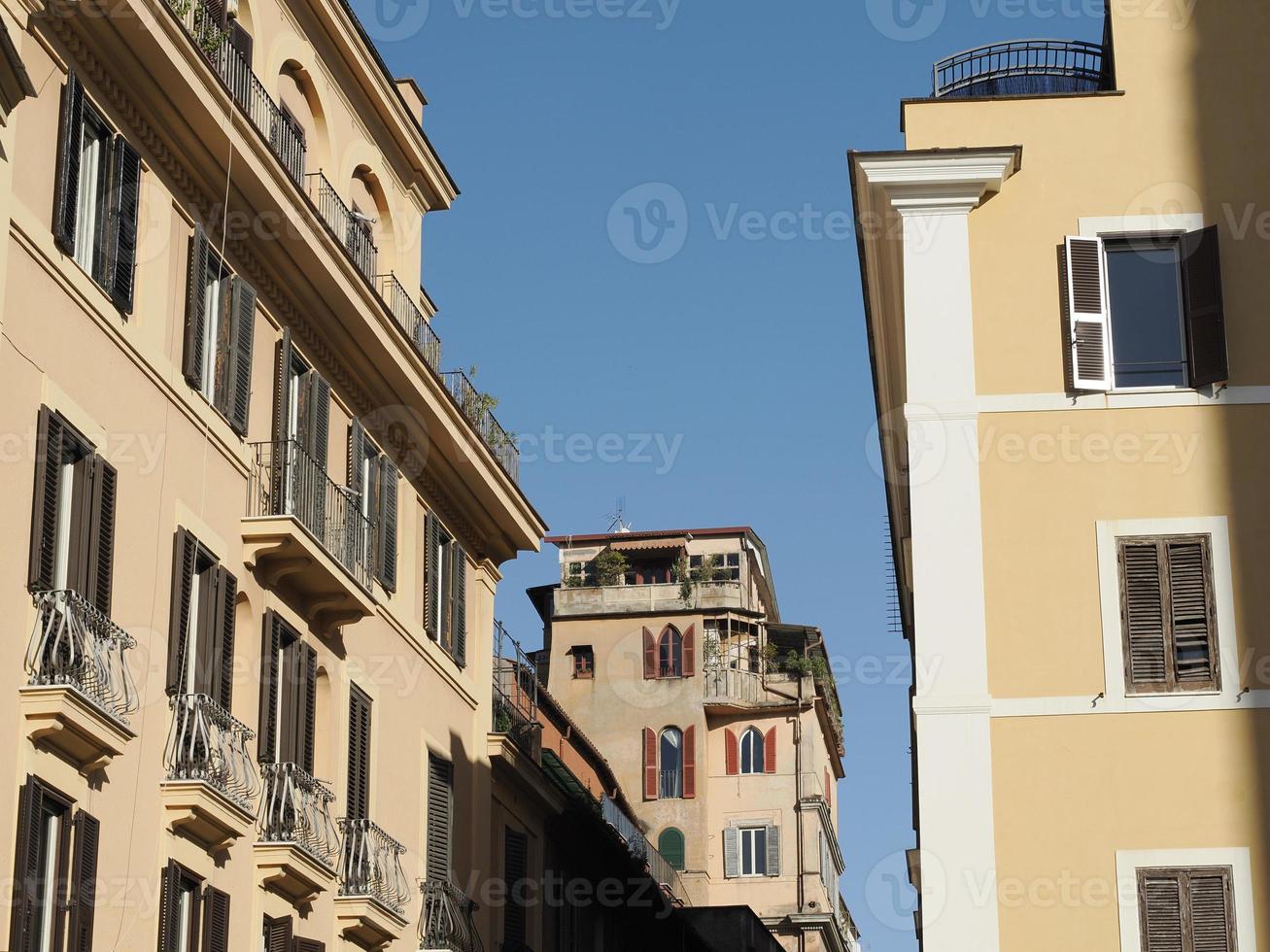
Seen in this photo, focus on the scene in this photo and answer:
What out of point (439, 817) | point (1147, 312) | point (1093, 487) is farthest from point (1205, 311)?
point (439, 817)

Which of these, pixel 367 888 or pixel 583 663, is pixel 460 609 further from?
pixel 583 663

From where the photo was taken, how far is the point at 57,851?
21.0m

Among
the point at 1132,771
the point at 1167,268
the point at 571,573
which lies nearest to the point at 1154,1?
the point at 1167,268

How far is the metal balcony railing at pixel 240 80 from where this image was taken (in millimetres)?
25859

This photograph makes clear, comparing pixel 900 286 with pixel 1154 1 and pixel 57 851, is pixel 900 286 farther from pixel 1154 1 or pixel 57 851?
pixel 57 851

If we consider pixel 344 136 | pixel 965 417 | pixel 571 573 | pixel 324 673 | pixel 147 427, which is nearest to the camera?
pixel 965 417

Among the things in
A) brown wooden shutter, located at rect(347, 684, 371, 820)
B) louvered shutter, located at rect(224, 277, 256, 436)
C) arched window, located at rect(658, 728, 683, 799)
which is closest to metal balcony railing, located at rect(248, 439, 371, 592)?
louvered shutter, located at rect(224, 277, 256, 436)

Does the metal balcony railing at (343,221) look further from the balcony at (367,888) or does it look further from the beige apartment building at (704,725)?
the beige apartment building at (704,725)

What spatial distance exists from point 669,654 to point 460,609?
128 feet

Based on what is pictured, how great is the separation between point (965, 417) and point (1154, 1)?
196 inches

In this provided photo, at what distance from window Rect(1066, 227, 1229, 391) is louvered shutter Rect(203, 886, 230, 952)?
10.9m

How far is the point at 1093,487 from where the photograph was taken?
2155cm

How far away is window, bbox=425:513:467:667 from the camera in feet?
112

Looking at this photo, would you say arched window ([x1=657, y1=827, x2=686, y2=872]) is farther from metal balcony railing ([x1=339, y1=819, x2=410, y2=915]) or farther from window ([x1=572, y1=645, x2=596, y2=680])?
metal balcony railing ([x1=339, y1=819, x2=410, y2=915])
